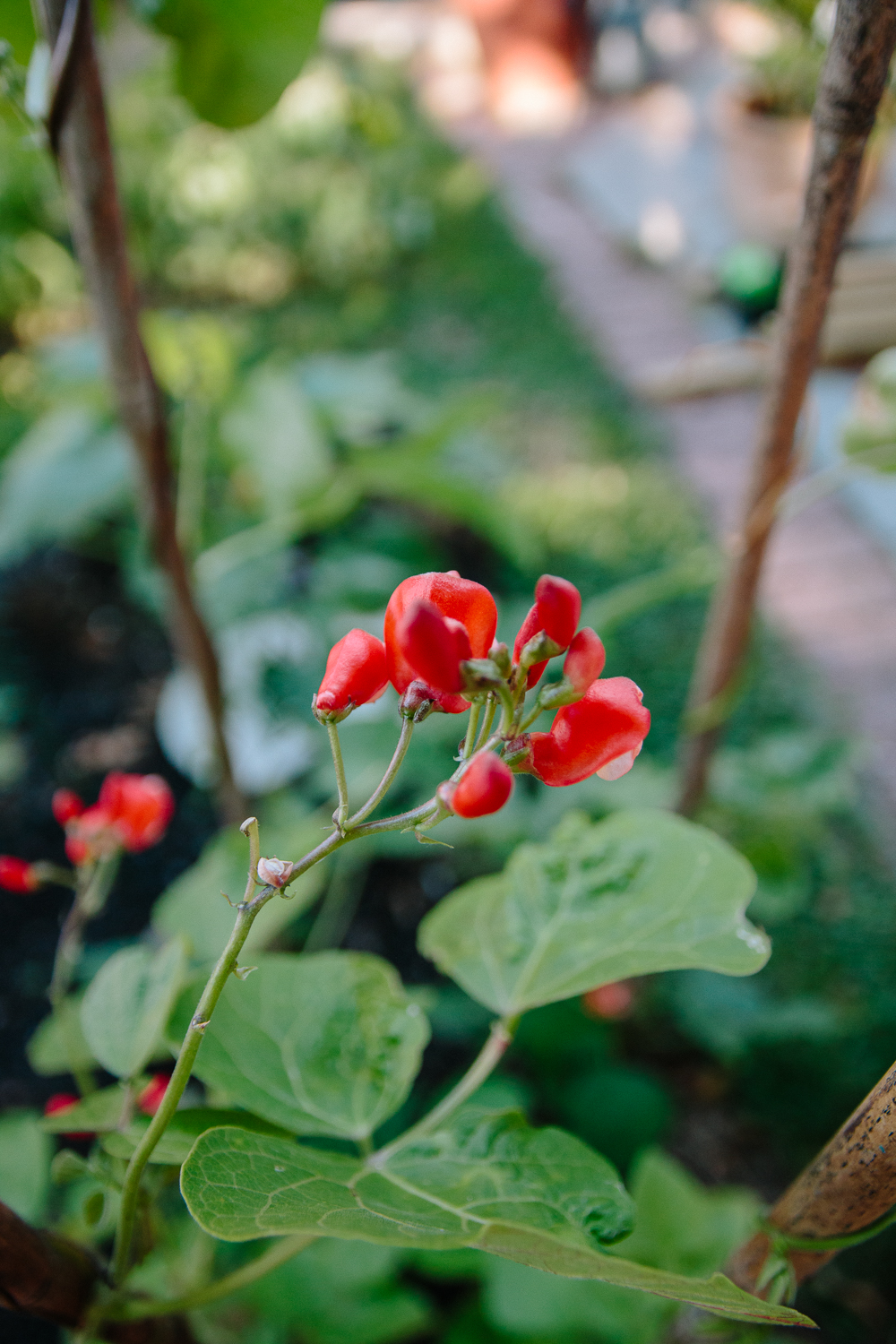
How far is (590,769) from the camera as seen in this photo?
1.14 ft

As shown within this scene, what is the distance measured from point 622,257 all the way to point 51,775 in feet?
10.5

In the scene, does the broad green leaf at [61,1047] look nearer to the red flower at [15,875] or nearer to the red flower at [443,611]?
the red flower at [15,875]

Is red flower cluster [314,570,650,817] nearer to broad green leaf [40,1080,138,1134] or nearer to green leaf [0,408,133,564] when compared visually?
broad green leaf [40,1080,138,1134]

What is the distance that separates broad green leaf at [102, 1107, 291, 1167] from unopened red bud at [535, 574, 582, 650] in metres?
0.24

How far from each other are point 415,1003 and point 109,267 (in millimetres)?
640

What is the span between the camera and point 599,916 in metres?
0.54

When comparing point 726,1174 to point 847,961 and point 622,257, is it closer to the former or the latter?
point 847,961

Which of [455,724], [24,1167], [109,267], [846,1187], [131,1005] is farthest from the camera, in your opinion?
[455,724]

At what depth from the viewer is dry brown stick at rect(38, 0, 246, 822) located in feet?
2.11

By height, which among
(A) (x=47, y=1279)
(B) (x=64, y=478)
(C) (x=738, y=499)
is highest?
(B) (x=64, y=478)

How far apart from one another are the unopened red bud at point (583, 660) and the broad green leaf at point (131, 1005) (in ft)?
0.92

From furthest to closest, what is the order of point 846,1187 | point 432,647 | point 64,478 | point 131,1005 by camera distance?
point 64,478
point 131,1005
point 846,1187
point 432,647

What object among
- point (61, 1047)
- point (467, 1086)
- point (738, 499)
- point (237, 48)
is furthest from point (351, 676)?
point (738, 499)

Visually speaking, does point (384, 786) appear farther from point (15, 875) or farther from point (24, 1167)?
point (24, 1167)
